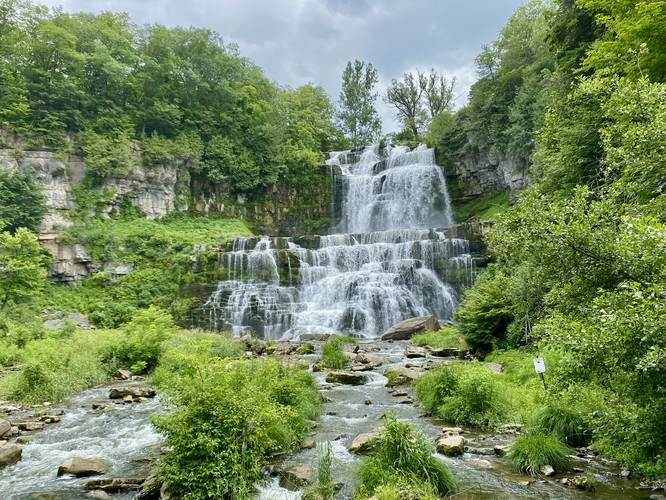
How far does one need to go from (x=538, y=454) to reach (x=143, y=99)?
45.4 metres

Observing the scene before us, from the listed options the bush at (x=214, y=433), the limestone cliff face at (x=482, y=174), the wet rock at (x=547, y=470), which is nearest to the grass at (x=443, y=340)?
the wet rock at (x=547, y=470)

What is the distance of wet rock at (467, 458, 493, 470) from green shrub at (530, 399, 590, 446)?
46.8 inches

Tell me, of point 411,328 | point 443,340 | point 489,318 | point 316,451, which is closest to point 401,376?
point 489,318

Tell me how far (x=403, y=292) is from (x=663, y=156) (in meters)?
21.7

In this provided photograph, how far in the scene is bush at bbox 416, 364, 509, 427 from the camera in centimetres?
831

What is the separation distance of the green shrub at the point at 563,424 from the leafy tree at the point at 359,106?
187 feet

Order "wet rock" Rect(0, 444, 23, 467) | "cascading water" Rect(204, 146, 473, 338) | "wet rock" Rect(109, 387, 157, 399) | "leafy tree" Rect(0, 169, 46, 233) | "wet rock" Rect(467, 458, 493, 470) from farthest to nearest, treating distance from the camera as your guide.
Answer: "leafy tree" Rect(0, 169, 46, 233) < "cascading water" Rect(204, 146, 473, 338) < "wet rock" Rect(109, 387, 157, 399) < "wet rock" Rect(0, 444, 23, 467) < "wet rock" Rect(467, 458, 493, 470)

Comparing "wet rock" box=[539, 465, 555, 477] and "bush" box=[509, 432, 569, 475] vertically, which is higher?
"bush" box=[509, 432, 569, 475]

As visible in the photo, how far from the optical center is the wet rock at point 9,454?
707 centimetres

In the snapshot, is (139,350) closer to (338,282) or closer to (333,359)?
(333,359)

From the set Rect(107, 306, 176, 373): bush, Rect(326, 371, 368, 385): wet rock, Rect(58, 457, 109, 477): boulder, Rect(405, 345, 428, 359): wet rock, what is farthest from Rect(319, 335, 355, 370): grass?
Rect(58, 457, 109, 477): boulder

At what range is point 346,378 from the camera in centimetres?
1280

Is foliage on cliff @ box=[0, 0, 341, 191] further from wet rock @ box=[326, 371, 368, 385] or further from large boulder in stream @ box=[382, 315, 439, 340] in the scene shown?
wet rock @ box=[326, 371, 368, 385]

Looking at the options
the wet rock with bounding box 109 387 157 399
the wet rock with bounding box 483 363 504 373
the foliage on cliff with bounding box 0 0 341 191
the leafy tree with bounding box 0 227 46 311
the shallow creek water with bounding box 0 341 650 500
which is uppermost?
the foliage on cliff with bounding box 0 0 341 191
